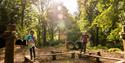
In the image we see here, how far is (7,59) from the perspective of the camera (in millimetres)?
8008

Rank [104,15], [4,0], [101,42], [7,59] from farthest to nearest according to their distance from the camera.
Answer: [101,42]
[4,0]
[104,15]
[7,59]

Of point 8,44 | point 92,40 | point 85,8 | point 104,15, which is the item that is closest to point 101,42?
point 92,40

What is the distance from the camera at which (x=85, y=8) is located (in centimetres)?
4456

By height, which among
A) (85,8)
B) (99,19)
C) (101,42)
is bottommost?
(101,42)

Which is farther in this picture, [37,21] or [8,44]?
[37,21]

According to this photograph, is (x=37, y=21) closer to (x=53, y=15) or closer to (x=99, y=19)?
(x=53, y=15)

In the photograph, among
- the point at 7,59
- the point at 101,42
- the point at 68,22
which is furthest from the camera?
the point at 68,22

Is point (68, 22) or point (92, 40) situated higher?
point (68, 22)

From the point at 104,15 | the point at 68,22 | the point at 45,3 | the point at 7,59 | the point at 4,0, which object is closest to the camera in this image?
the point at 7,59

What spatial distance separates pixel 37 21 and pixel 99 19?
1708 inches

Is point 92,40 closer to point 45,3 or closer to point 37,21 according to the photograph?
point 45,3

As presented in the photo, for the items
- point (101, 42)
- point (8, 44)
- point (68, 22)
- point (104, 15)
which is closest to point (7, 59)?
point (8, 44)

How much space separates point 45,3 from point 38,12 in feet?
9.60

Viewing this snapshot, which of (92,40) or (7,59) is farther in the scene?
(92,40)
